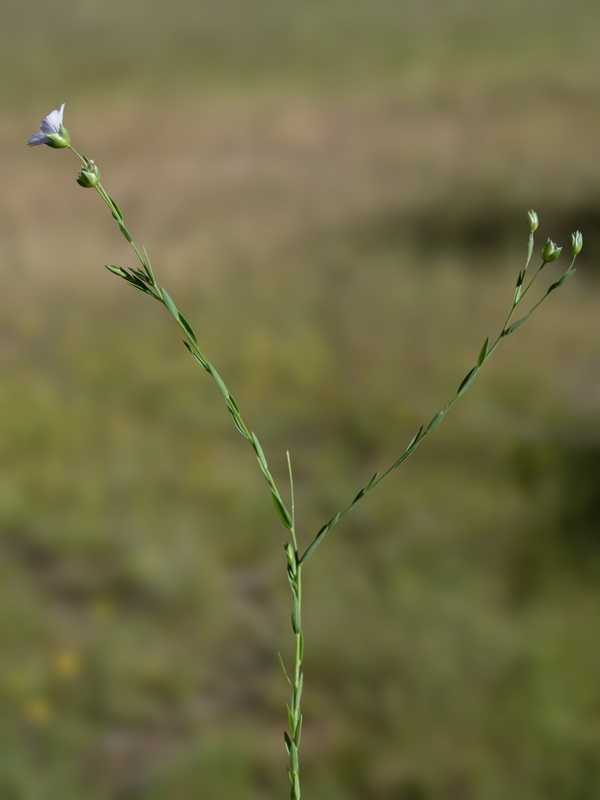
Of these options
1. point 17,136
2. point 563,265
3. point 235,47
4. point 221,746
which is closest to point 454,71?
point 235,47

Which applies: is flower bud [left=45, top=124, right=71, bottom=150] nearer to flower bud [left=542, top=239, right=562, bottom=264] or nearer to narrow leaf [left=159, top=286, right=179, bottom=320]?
narrow leaf [left=159, top=286, right=179, bottom=320]

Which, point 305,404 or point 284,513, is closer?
point 284,513

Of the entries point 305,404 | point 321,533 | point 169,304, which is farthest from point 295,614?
point 305,404

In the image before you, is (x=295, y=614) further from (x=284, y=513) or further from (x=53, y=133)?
(x=53, y=133)

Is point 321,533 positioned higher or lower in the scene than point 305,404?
lower

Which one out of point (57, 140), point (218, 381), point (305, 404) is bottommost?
point (218, 381)

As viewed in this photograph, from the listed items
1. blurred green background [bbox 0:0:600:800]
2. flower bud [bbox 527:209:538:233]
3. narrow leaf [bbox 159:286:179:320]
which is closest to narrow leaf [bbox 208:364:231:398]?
narrow leaf [bbox 159:286:179:320]
